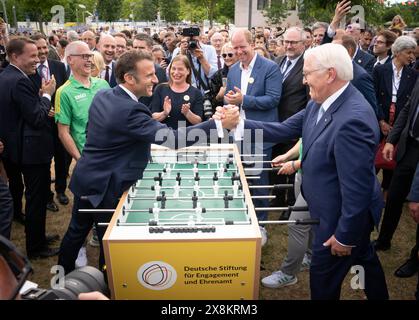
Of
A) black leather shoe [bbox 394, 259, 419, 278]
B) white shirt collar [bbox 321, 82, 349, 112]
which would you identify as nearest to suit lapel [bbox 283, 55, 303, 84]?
white shirt collar [bbox 321, 82, 349, 112]

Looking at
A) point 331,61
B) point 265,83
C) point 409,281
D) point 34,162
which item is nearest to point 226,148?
point 265,83

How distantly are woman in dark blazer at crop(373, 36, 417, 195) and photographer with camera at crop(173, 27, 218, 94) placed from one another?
283 centimetres

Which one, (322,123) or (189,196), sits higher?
(322,123)

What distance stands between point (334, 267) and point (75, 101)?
338 cm

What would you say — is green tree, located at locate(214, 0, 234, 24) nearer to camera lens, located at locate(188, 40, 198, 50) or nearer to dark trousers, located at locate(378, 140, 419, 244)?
camera lens, located at locate(188, 40, 198, 50)

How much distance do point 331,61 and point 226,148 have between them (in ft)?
6.07

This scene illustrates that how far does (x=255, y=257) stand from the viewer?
Result: 8.32 feet

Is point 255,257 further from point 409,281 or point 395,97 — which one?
point 395,97

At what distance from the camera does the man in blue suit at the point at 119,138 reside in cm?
327

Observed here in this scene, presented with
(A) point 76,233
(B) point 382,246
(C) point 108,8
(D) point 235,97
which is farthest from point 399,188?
(C) point 108,8

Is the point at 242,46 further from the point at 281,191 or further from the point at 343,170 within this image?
the point at 343,170

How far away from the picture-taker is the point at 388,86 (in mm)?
6215

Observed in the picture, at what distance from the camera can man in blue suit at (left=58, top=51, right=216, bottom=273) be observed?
3268 mm

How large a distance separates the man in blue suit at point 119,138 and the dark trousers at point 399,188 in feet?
8.20
